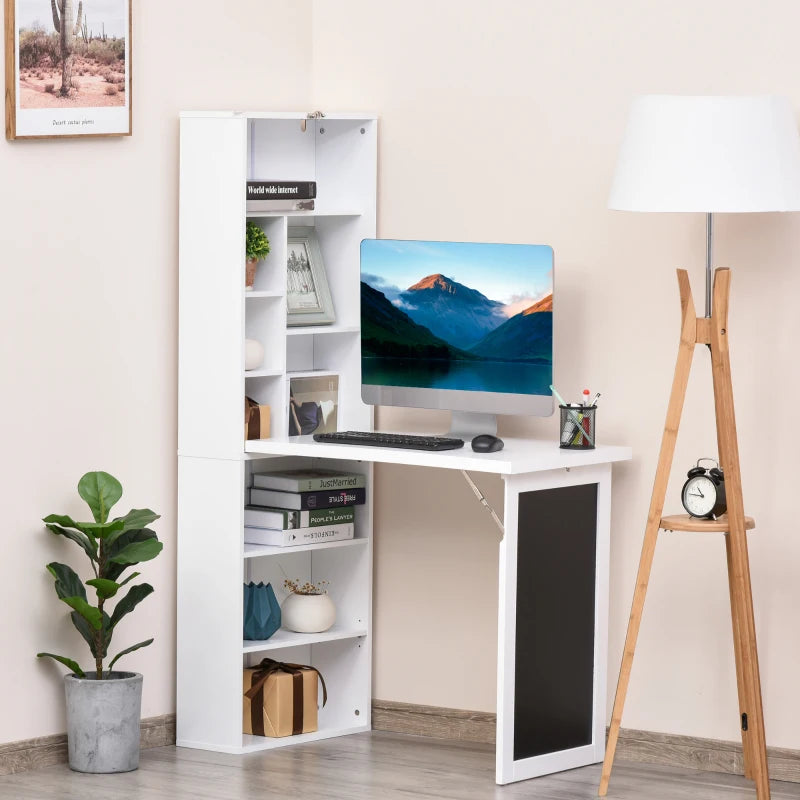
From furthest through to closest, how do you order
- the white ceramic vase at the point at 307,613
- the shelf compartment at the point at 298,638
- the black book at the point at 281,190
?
the white ceramic vase at the point at 307,613 → the shelf compartment at the point at 298,638 → the black book at the point at 281,190

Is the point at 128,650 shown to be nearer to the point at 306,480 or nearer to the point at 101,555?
the point at 101,555

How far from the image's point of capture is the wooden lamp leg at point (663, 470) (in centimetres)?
416

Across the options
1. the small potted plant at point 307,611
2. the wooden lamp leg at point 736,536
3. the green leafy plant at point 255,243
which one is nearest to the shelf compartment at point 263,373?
the green leafy plant at point 255,243

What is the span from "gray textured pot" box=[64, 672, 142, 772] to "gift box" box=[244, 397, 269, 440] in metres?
0.77

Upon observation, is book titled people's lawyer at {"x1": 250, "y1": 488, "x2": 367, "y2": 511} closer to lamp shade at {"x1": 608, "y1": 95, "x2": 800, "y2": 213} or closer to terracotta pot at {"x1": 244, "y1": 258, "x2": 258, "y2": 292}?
terracotta pot at {"x1": 244, "y1": 258, "x2": 258, "y2": 292}

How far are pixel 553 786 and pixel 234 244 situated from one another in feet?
5.63

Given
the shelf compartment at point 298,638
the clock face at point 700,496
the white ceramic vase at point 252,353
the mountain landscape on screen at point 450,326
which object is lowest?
the shelf compartment at point 298,638

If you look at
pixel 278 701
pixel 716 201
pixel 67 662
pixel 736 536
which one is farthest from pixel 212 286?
pixel 736 536

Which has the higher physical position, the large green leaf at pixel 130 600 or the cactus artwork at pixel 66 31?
the cactus artwork at pixel 66 31

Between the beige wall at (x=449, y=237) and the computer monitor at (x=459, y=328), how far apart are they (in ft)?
0.85

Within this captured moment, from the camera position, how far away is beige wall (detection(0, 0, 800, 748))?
14.6ft

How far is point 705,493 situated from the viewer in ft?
13.8

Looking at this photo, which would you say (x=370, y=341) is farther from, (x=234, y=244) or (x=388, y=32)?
(x=388, y=32)

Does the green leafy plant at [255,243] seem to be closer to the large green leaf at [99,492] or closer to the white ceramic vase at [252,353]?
the white ceramic vase at [252,353]
